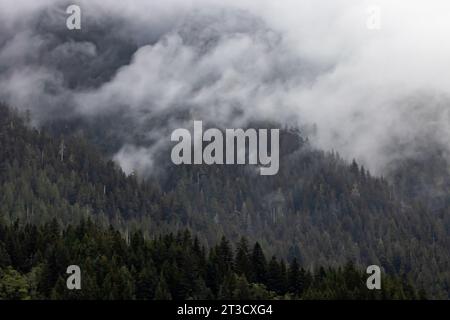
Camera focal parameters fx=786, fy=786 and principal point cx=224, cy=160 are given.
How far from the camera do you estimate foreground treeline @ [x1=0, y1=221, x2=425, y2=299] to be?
469 feet

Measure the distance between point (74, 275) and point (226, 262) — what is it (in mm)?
36637

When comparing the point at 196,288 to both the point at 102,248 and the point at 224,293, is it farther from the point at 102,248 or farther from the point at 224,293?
the point at 102,248

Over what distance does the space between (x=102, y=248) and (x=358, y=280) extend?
5283cm

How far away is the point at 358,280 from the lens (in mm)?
152250

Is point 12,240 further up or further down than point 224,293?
further up

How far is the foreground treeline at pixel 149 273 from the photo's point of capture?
469 feet

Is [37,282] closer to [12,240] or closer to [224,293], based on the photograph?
[12,240]

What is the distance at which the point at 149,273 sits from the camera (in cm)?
14850
